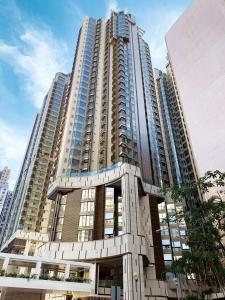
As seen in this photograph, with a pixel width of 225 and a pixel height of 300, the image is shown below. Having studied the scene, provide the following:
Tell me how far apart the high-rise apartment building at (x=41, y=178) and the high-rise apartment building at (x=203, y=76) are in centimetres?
4595

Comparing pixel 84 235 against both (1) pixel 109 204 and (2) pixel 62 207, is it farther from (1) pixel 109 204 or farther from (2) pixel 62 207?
(2) pixel 62 207

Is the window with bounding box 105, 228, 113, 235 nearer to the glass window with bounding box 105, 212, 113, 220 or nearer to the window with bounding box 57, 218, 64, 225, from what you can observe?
the glass window with bounding box 105, 212, 113, 220

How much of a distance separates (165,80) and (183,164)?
44608mm

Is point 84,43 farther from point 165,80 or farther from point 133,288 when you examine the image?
point 133,288

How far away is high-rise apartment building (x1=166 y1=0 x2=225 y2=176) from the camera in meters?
46.3

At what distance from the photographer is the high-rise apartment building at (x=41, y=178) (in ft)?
239

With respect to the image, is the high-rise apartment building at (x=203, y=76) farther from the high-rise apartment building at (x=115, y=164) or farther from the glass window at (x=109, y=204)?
the glass window at (x=109, y=204)

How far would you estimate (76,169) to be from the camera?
56312mm

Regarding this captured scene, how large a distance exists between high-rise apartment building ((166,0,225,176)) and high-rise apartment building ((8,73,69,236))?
45.9 meters

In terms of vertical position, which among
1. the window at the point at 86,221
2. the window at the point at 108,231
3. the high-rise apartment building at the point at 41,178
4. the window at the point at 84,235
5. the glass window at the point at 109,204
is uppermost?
the high-rise apartment building at the point at 41,178

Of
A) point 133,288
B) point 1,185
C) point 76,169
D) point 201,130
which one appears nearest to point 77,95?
point 76,169

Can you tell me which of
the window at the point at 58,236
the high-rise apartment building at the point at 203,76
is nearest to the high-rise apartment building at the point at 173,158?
the high-rise apartment building at the point at 203,76

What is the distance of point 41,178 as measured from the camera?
277ft

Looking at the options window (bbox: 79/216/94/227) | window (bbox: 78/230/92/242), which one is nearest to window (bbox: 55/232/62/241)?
window (bbox: 78/230/92/242)
